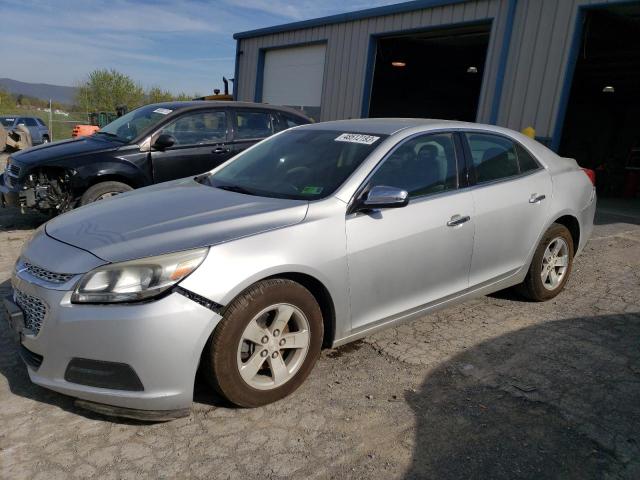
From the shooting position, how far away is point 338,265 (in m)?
2.95

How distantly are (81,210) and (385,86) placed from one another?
51.4ft

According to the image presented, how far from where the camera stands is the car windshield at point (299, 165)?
3266mm

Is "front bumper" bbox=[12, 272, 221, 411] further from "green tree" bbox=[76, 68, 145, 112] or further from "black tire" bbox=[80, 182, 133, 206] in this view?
"green tree" bbox=[76, 68, 145, 112]

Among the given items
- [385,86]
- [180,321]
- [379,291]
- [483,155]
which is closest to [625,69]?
[385,86]

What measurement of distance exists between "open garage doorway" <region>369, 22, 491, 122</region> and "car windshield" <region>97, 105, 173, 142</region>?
731 centimetres

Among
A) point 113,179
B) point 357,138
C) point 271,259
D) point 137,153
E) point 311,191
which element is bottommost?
point 113,179

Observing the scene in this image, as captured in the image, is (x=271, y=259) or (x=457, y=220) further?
(x=457, y=220)

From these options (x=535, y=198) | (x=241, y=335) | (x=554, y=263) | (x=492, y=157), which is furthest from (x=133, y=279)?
(x=554, y=263)

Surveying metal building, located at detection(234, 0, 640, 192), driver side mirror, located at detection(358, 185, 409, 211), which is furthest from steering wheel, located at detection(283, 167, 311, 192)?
metal building, located at detection(234, 0, 640, 192)

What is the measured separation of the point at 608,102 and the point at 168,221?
24.8 metres

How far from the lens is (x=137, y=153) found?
6.27 m

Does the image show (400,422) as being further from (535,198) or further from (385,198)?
(535,198)

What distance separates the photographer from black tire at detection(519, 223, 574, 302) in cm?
434

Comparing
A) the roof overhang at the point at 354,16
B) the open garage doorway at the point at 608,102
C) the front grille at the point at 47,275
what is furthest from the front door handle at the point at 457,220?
the roof overhang at the point at 354,16
